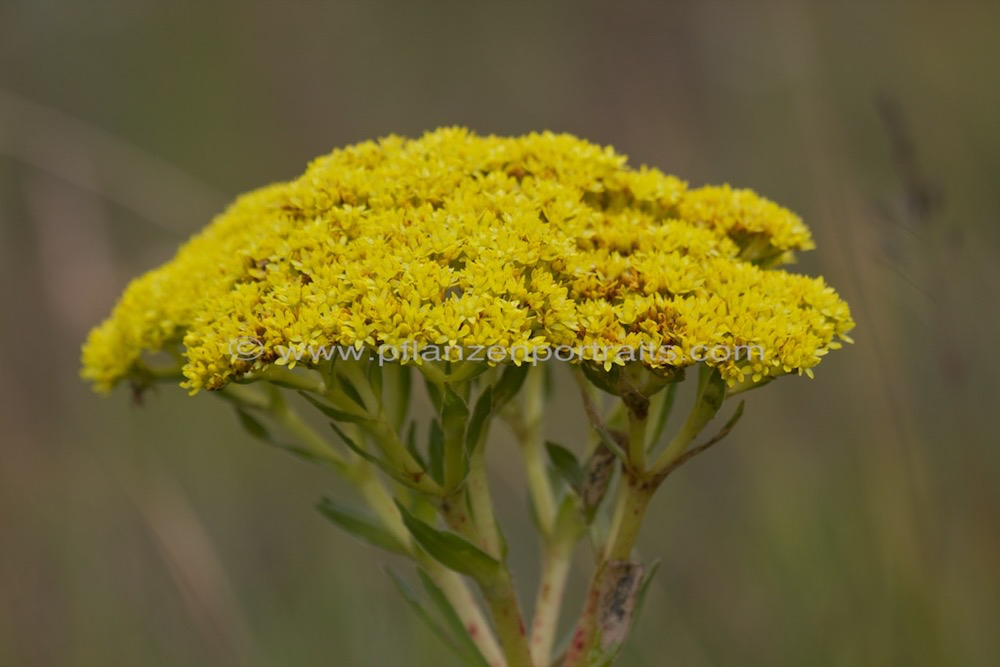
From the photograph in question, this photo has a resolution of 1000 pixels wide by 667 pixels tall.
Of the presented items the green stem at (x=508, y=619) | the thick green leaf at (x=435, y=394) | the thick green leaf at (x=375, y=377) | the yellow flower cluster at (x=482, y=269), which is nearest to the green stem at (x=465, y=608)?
the green stem at (x=508, y=619)

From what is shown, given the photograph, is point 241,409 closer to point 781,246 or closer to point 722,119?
point 781,246

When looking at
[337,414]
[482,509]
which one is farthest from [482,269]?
[482,509]

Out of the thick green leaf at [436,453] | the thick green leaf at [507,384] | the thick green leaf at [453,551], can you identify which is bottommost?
the thick green leaf at [453,551]

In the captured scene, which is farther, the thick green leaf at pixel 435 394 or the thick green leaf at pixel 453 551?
the thick green leaf at pixel 435 394

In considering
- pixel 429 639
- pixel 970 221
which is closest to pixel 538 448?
pixel 429 639

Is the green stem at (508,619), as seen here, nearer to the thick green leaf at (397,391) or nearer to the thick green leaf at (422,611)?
the thick green leaf at (422,611)

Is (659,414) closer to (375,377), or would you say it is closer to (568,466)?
(568,466)

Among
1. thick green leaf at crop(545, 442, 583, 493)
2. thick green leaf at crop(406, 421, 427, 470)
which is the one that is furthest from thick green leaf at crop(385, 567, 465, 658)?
thick green leaf at crop(545, 442, 583, 493)

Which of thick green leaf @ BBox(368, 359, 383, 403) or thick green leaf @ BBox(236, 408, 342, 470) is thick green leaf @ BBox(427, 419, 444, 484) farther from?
thick green leaf @ BBox(236, 408, 342, 470)
